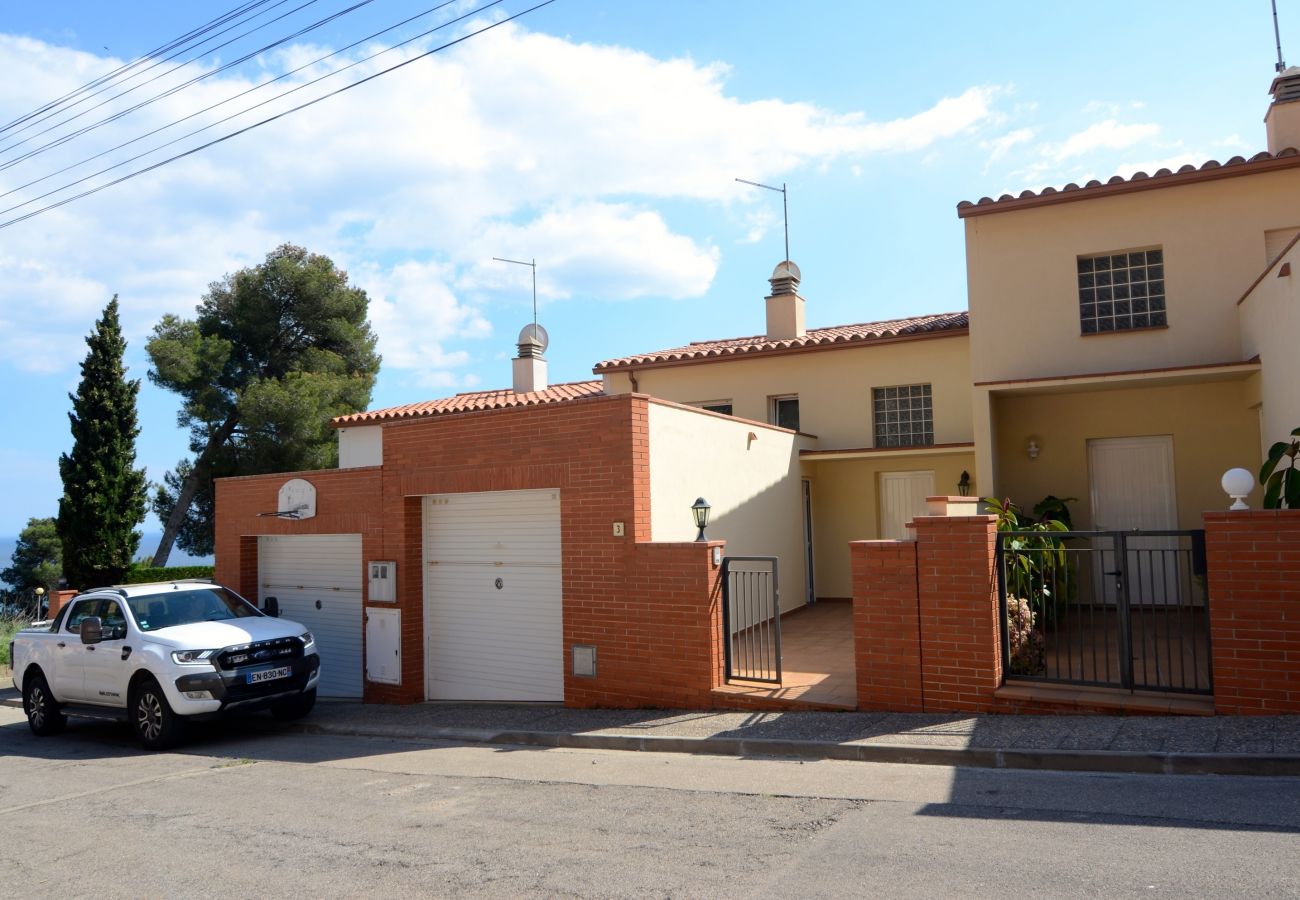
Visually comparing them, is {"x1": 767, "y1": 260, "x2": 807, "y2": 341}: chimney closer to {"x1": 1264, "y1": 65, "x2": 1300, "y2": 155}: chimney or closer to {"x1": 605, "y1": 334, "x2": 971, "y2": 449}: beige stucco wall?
{"x1": 605, "y1": 334, "x2": 971, "y2": 449}: beige stucco wall

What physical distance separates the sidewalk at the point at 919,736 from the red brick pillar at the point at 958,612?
0.26 metres

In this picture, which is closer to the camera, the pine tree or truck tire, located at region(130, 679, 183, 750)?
truck tire, located at region(130, 679, 183, 750)

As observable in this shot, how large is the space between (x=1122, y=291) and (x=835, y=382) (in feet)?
16.9

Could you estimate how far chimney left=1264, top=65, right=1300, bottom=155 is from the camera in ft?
41.5

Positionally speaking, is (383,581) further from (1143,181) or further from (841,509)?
(1143,181)

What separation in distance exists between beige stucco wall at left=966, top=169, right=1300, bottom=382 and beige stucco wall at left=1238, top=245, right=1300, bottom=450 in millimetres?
626

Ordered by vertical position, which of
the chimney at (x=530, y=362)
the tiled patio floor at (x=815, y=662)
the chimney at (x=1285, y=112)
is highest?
the chimney at (x=1285, y=112)

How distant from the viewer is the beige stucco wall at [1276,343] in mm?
9664

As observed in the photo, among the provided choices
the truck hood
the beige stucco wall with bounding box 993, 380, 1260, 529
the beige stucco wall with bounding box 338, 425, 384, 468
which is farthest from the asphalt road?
the beige stucco wall with bounding box 338, 425, 384, 468

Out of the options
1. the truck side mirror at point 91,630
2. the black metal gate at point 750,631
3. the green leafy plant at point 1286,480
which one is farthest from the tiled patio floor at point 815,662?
the truck side mirror at point 91,630

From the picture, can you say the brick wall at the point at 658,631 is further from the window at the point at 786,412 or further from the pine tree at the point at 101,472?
the pine tree at the point at 101,472

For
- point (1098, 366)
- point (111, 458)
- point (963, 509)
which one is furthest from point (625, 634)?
point (111, 458)

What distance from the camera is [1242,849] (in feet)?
15.7

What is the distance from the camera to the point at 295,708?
36.6 ft
